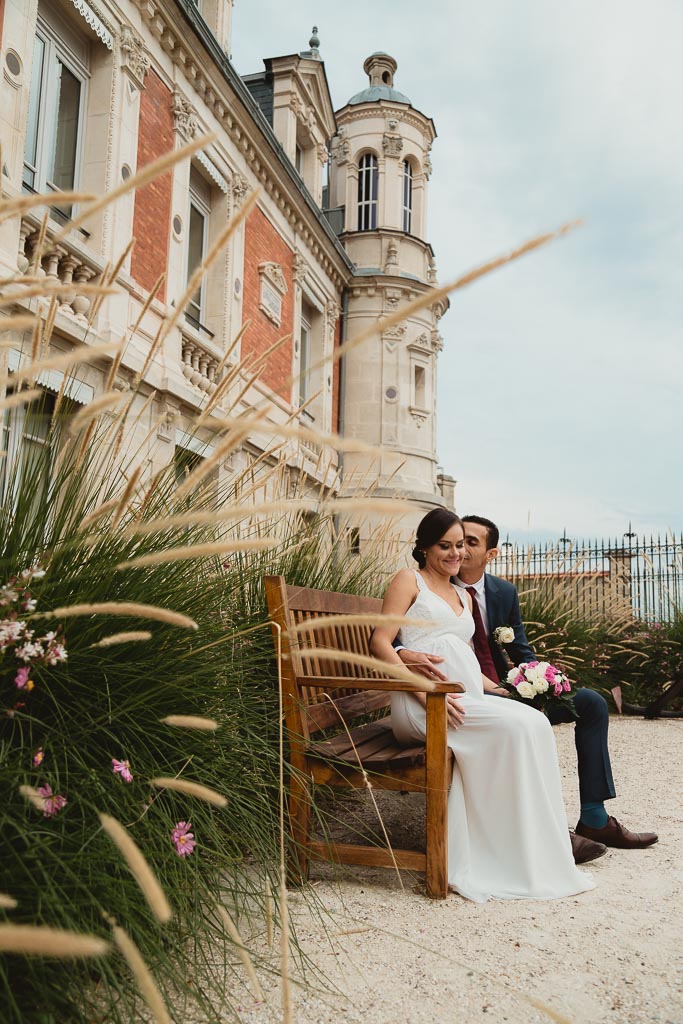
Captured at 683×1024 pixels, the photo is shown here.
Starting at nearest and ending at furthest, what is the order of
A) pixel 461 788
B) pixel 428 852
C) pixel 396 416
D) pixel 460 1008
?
pixel 460 1008 → pixel 428 852 → pixel 461 788 → pixel 396 416

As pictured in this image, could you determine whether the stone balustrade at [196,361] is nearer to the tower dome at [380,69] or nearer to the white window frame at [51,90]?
the white window frame at [51,90]

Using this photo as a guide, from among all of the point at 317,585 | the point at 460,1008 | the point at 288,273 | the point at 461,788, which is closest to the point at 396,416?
the point at 288,273

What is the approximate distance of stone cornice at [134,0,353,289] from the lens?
32.0 feet

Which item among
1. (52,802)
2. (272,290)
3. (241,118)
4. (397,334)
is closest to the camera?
(52,802)

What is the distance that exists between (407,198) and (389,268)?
2.33m

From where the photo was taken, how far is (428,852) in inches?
113

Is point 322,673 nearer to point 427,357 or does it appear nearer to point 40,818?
point 40,818

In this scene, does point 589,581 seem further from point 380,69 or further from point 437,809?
point 380,69

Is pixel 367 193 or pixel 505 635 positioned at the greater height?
pixel 367 193

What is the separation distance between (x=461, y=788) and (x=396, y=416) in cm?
1532

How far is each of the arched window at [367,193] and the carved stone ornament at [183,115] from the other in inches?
357

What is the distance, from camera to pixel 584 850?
3480 mm

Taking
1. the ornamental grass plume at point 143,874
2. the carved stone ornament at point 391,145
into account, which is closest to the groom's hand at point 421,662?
the ornamental grass plume at point 143,874

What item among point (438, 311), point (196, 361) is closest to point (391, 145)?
point (438, 311)
